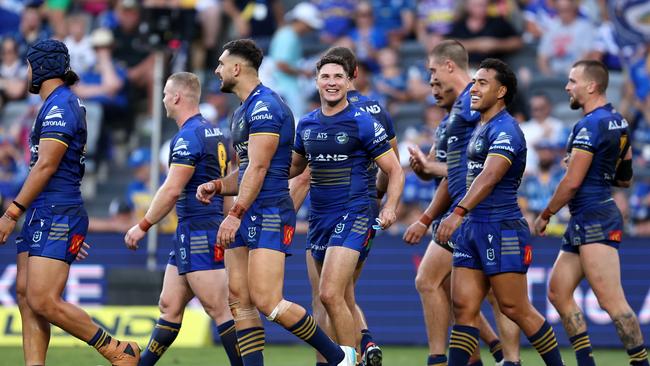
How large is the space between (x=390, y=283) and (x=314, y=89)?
187 inches

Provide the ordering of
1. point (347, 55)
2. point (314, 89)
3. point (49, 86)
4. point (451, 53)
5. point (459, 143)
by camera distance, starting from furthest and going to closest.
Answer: point (314, 89)
point (451, 53)
point (347, 55)
point (459, 143)
point (49, 86)

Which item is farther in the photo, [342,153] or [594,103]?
[594,103]

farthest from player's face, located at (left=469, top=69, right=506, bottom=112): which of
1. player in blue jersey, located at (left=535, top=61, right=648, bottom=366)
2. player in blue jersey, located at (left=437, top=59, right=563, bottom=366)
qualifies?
player in blue jersey, located at (left=535, top=61, right=648, bottom=366)

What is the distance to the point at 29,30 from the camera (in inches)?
874

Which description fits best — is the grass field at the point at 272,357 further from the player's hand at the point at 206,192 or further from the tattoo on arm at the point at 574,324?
the player's hand at the point at 206,192

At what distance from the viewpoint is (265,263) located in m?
10.2

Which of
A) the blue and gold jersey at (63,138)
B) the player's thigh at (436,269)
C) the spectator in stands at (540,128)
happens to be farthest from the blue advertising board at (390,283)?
the blue and gold jersey at (63,138)

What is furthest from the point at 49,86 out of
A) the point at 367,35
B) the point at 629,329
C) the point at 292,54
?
the point at 367,35

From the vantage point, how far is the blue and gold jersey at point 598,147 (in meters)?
11.4

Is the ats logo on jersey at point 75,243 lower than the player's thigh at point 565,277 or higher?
higher

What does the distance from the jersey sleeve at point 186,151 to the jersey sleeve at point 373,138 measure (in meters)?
1.49

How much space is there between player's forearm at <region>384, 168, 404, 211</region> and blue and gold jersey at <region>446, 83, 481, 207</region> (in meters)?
0.94

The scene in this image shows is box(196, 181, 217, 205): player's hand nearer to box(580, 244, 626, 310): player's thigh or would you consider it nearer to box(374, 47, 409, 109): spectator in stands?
box(580, 244, 626, 310): player's thigh

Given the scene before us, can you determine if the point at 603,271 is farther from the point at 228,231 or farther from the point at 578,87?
the point at 228,231
